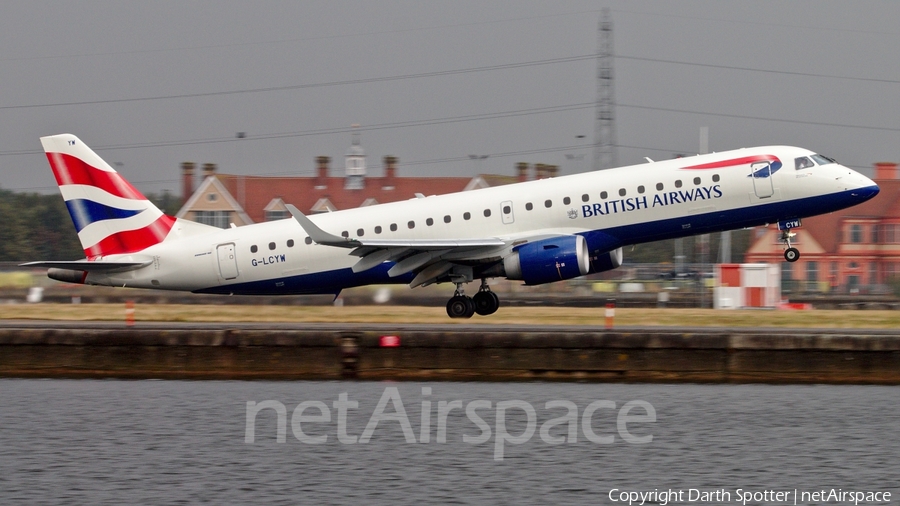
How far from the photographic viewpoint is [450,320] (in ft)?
117

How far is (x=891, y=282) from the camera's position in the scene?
65.8 m

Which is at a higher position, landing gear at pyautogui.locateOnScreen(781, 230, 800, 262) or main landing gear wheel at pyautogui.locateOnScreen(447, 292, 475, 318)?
landing gear at pyautogui.locateOnScreen(781, 230, 800, 262)

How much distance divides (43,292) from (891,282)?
150ft

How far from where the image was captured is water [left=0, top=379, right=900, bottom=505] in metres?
19.1

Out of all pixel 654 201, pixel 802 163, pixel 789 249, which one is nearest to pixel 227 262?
pixel 654 201

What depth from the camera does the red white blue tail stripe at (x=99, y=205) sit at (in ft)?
117

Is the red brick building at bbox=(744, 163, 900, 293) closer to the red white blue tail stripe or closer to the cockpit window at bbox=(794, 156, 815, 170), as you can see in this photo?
the cockpit window at bbox=(794, 156, 815, 170)

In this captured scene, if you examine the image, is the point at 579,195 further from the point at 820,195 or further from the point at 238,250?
the point at 238,250

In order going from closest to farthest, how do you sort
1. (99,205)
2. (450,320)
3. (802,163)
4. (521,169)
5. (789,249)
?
(802,163), (789,249), (450,320), (99,205), (521,169)

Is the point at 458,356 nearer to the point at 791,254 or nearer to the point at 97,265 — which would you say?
the point at 791,254

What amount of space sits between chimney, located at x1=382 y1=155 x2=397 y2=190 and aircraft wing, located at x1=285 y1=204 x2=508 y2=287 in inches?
2264

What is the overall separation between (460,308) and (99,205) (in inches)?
467

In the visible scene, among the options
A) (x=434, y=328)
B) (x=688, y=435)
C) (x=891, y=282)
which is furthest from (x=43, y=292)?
(x=891, y=282)

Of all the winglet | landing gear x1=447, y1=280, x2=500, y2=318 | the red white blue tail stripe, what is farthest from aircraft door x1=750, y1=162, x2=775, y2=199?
the red white blue tail stripe
